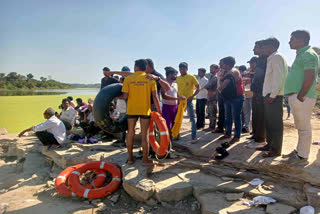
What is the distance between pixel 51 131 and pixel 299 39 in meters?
4.87

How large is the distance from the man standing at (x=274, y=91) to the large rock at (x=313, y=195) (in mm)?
648

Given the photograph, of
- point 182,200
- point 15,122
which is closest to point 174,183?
point 182,200

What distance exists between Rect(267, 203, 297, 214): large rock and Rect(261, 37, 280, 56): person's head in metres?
2.14

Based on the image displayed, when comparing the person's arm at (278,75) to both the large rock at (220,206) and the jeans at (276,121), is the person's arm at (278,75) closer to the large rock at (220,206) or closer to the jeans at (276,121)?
the jeans at (276,121)

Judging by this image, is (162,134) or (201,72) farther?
(201,72)

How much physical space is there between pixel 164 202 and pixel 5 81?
7850 centimetres

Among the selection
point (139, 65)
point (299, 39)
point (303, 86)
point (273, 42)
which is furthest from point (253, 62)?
point (139, 65)

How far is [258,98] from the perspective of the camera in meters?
3.42

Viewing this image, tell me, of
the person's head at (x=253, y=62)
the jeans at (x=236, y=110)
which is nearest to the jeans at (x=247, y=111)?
the person's head at (x=253, y=62)

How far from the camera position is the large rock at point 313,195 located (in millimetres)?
2207

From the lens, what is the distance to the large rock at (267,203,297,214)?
84.5 inches

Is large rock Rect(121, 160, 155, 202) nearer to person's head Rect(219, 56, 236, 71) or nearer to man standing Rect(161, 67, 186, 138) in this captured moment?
man standing Rect(161, 67, 186, 138)

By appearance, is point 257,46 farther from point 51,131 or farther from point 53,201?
point 51,131

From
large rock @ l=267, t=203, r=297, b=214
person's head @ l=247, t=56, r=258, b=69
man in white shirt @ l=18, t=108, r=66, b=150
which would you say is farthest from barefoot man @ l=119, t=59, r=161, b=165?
person's head @ l=247, t=56, r=258, b=69
